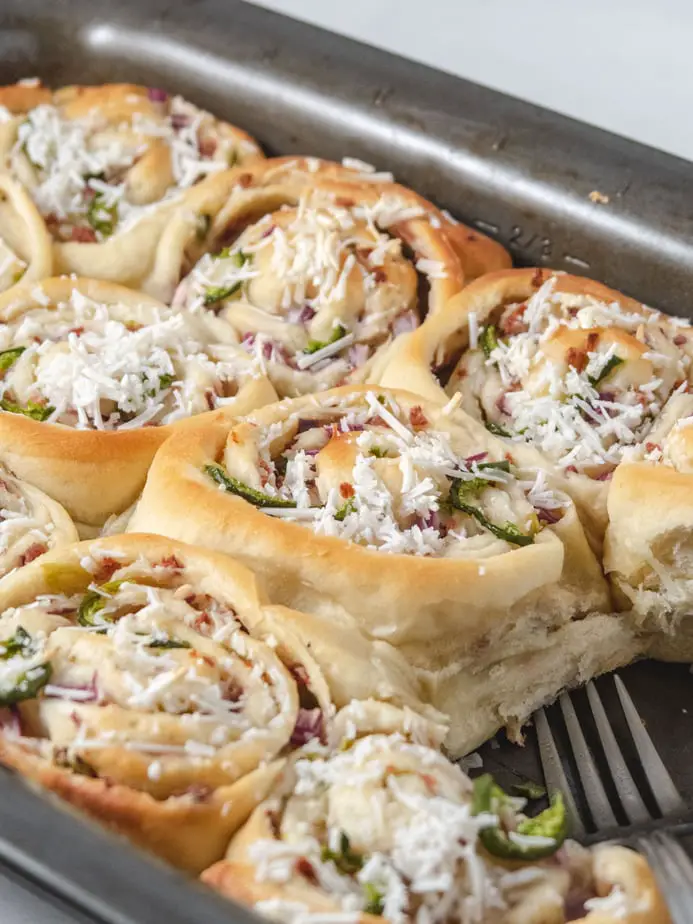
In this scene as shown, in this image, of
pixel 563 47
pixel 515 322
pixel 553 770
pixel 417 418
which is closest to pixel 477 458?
pixel 417 418

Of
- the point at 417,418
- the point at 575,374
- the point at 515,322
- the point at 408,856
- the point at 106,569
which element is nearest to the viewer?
the point at 408,856

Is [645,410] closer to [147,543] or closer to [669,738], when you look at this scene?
[669,738]

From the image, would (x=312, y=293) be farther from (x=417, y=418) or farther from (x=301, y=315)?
(x=417, y=418)

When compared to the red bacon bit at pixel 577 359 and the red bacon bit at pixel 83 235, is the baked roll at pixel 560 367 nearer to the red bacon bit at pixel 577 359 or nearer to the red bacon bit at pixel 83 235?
the red bacon bit at pixel 577 359

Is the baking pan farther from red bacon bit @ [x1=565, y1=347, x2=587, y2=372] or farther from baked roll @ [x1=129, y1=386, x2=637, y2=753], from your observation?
red bacon bit @ [x1=565, y1=347, x2=587, y2=372]

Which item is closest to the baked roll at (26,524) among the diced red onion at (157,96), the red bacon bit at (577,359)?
the red bacon bit at (577,359)
